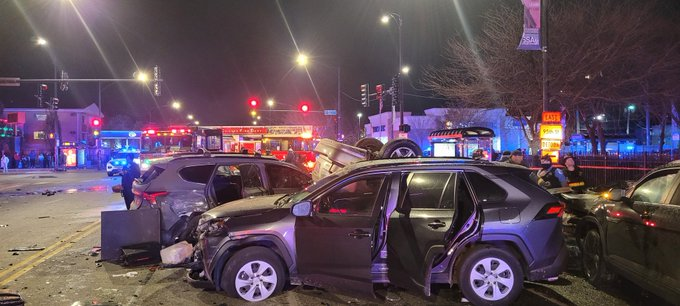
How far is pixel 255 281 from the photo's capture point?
18.6 feet

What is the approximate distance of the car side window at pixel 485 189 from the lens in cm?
563

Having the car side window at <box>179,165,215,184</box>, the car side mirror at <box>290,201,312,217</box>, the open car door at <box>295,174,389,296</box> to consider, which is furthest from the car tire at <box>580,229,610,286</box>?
the car side window at <box>179,165,215,184</box>

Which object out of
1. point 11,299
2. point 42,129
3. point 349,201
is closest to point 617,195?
point 349,201

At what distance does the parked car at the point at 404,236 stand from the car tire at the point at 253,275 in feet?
0.04

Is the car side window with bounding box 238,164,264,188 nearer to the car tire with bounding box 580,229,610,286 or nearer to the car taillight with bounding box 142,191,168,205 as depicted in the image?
the car taillight with bounding box 142,191,168,205

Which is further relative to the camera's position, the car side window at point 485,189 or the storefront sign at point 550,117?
the storefront sign at point 550,117

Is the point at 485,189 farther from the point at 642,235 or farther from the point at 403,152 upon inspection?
the point at 403,152

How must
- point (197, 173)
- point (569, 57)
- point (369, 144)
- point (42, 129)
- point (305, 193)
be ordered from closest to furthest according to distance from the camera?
point (305, 193) → point (197, 173) → point (369, 144) → point (569, 57) → point (42, 129)

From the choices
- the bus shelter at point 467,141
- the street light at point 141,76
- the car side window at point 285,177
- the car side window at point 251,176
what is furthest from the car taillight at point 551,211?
the street light at point 141,76

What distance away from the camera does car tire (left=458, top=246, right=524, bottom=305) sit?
5.52 meters

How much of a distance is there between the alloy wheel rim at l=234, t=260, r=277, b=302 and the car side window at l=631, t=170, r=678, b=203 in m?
4.32

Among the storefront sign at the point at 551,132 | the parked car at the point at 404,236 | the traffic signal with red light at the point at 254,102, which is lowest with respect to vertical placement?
the parked car at the point at 404,236

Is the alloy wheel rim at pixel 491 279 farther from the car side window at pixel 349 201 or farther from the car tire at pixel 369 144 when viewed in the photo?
the car tire at pixel 369 144

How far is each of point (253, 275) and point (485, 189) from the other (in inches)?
114
